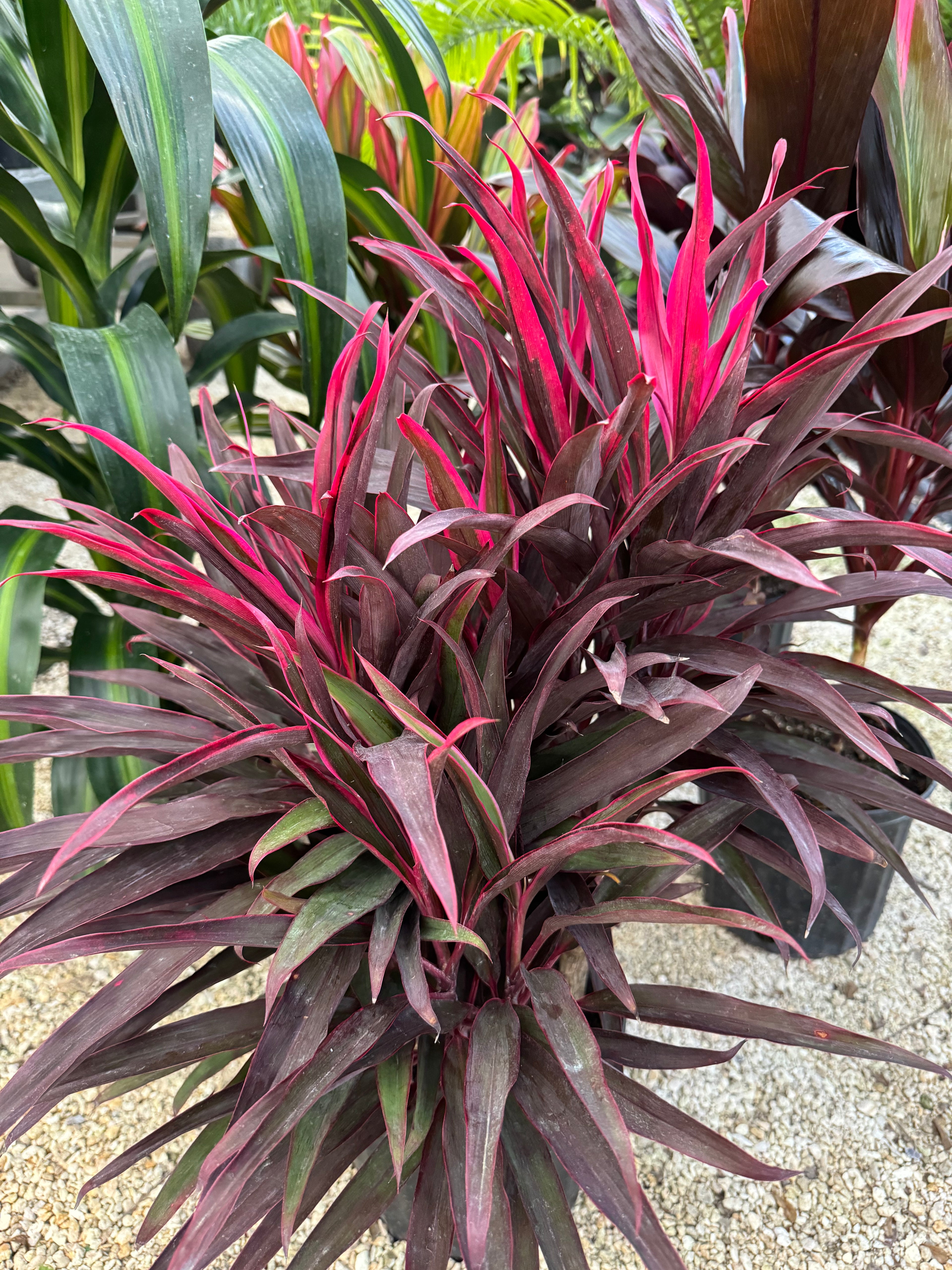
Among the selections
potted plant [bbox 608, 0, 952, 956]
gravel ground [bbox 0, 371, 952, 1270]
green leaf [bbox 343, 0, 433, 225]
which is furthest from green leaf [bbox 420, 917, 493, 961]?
green leaf [bbox 343, 0, 433, 225]

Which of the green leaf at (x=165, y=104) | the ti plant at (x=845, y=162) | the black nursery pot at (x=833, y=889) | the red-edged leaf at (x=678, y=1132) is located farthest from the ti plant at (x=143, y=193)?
the black nursery pot at (x=833, y=889)

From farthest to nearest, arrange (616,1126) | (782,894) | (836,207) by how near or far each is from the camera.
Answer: (782,894), (836,207), (616,1126)

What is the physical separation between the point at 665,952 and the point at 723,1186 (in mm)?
310

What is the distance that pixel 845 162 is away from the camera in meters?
0.82

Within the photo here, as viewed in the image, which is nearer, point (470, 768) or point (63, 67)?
point (470, 768)

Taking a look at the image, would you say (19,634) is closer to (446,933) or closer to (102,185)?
(102,185)

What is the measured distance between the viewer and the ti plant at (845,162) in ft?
2.40

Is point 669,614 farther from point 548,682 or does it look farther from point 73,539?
point 73,539

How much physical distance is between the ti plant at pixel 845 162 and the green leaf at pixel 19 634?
781 millimetres

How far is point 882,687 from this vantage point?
2.35 feet

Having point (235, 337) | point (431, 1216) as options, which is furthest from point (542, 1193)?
point (235, 337)

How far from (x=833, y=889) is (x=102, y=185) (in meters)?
1.21

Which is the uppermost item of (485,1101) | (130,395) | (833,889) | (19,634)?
(130,395)

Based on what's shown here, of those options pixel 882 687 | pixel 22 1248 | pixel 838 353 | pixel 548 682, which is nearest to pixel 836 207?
pixel 838 353
